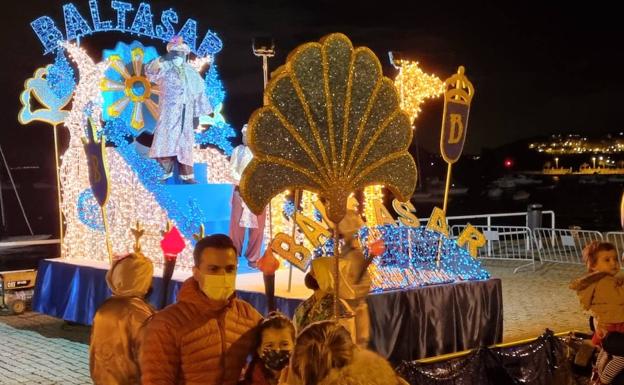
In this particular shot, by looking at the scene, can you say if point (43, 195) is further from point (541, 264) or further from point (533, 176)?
point (541, 264)

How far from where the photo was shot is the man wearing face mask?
10.1 feet

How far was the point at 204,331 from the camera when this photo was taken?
3111 mm

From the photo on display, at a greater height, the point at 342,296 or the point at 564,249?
the point at 342,296

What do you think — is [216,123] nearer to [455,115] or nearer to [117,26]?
[117,26]

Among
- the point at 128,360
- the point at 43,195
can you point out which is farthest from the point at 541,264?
the point at 43,195

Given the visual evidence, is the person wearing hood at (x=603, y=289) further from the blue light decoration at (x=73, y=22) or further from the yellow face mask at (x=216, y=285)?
the blue light decoration at (x=73, y=22)

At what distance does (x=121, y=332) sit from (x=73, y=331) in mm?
6934

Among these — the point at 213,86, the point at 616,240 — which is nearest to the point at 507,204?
the point at 616,240

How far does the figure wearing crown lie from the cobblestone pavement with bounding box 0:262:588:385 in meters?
2.72

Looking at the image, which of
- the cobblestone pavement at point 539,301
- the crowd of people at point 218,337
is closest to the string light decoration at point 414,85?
the cobblestone pavement at point 539,301

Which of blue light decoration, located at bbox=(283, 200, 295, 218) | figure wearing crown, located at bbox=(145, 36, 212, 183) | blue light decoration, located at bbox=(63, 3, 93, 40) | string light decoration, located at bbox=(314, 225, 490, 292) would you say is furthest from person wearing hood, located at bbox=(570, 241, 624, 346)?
blue light decoration, located at bbox=(63, 3, 93, 40)

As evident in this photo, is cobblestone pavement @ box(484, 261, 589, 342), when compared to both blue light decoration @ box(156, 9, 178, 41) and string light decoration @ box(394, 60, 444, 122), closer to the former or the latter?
string light decoration @ box(394, 60, 444, 122)

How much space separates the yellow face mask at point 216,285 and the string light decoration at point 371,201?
19.9ft

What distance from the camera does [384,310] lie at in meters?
7.30
